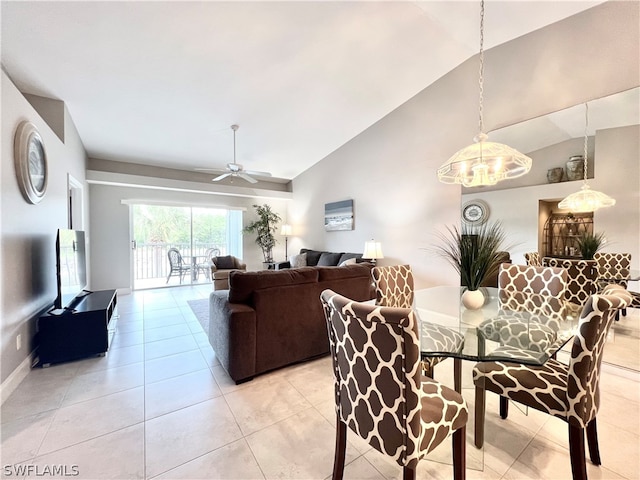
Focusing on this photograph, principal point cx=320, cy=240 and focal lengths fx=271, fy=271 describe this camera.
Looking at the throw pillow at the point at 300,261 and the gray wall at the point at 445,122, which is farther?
the throw pillow at the point at 300,261

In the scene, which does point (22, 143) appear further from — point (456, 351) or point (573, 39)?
point (573, 39)

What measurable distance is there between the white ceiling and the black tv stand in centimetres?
241

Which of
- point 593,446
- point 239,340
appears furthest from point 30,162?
point 593,446

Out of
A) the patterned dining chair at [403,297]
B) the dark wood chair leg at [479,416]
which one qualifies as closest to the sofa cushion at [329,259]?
the patterned dining chair at [403,297]

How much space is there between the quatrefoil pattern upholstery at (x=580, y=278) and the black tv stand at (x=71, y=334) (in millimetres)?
4516

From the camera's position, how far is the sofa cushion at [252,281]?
2305 mm

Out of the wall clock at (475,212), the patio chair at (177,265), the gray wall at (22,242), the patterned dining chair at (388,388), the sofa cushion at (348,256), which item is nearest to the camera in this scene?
the patterned dining chair at (388,388)

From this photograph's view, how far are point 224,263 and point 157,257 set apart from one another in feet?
5.86

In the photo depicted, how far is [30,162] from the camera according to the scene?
2.47m

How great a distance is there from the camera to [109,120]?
12.8ft

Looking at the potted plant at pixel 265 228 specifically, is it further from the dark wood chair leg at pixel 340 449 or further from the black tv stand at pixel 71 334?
the dark wood chair leg at pixel 340 449

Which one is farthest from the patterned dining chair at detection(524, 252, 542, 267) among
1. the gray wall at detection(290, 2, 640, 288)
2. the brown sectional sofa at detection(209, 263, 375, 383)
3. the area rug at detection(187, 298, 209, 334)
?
the area rug at detection(187, 298, 209, 334)

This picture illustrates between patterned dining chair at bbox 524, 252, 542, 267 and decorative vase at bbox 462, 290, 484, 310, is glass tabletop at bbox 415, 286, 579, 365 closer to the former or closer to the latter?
decorative vase at bbox 462, 290, 484, 310

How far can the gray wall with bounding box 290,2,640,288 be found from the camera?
2.43 metres
